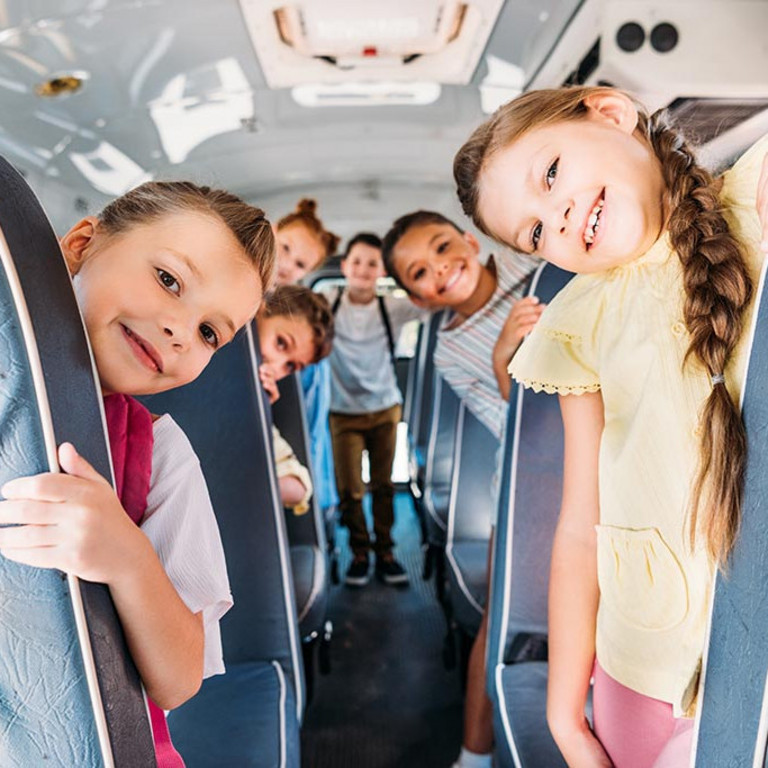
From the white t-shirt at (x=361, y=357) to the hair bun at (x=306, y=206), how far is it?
0.83 meters

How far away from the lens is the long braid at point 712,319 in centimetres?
65

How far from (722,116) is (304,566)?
1615 millimetres

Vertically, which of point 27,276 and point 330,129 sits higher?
point 330,129

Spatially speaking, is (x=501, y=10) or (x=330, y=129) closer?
(x=501, y=10)

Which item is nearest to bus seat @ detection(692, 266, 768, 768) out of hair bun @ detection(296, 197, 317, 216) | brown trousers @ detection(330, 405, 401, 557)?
hair bun @ detection(296, 197, 317, 216)

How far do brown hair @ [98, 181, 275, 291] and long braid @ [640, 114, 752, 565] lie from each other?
1.39ft

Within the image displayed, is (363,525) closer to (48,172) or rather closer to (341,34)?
(48,172)

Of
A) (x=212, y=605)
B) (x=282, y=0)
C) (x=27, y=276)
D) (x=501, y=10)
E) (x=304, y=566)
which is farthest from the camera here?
(x=304, y=566)

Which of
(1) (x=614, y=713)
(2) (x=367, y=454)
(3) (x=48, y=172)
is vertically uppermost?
(3) (x=48, y=172)

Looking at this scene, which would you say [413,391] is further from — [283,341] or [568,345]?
[568,345]

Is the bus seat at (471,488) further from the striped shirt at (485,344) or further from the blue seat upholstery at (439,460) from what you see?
the striped shirt at (485,344)

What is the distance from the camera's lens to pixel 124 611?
617 millimetres

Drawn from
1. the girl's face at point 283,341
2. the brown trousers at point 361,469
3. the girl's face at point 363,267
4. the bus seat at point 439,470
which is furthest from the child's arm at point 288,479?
the brown trousers at point 361,469

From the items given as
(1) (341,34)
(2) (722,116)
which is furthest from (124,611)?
(2) (722,116)
